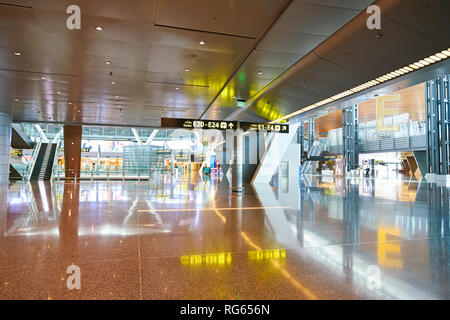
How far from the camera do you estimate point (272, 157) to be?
20328mm

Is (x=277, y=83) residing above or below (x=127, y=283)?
above

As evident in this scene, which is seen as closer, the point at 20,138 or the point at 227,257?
the point at 227,257

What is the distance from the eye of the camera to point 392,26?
6770mm

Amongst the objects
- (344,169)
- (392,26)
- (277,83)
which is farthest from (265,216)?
(344,169)

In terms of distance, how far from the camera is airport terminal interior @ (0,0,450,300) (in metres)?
2.62

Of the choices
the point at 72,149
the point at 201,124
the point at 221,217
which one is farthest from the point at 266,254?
the point at 72,149

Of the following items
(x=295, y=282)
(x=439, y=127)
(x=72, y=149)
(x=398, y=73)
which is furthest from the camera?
(x=72, y=149)

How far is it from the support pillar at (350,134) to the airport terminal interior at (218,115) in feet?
61.2

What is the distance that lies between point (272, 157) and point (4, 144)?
59.7 ft

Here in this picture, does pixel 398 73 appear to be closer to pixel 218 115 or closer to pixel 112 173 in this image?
pixel 218 115

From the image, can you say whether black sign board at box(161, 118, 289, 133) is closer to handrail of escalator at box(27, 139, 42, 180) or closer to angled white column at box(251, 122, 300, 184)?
angled white column at box(251, 122, 300, 184)

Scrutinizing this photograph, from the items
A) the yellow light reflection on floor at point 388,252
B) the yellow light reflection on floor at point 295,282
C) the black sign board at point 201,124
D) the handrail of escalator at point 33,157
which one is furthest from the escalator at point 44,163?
the yellow light reflection on floor at point 388,252
